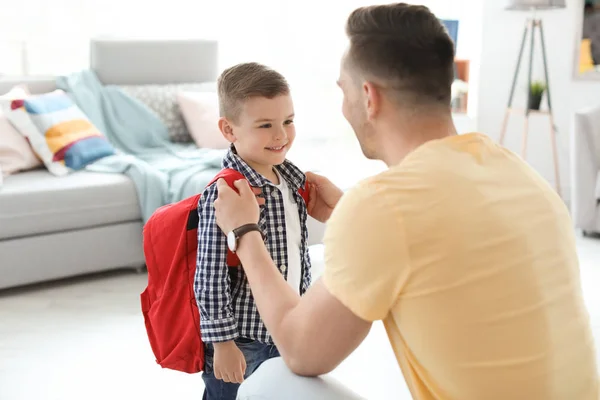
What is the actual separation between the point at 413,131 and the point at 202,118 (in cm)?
304

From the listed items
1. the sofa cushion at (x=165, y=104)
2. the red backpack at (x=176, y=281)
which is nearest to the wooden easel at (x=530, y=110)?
the sofa cushion at (x=165, y=104)

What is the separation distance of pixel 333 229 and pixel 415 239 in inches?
5.2

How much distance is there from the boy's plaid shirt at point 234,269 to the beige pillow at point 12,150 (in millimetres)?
2231

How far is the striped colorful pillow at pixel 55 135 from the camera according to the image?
3555mm

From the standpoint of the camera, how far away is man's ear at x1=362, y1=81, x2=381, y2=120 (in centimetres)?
118

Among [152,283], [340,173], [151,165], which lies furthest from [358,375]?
[340,173]

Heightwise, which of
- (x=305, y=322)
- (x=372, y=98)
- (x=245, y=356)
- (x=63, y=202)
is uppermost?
(x=372, y=98)

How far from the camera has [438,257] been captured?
1.06 meters

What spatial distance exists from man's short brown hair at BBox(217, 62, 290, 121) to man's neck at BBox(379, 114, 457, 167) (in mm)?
383

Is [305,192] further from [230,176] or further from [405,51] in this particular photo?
[405,51]

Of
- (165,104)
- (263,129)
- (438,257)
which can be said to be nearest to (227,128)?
(263,129)

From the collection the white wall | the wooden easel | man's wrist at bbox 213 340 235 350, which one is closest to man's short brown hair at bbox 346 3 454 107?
man's wrist at bbox 213 340 235 350

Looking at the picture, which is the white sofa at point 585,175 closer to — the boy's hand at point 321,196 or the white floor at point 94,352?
the white floor at point 94,352

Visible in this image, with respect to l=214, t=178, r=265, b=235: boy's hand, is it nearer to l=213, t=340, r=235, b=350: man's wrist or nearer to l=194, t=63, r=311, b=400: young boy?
l=194, t=63, r=311, b=400: young boy
